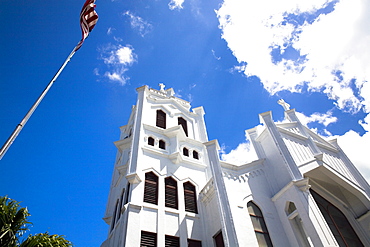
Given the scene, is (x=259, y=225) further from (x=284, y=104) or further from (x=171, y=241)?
(x=284, y=104)

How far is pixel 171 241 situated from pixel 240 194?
4.08m

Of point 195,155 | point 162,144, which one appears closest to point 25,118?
point 162,144

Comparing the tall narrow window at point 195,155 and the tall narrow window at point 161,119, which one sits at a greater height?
the tall narrow window at point 161,119

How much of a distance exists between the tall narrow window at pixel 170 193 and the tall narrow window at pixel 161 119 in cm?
564

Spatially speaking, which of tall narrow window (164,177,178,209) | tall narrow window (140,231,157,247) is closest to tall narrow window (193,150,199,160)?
tall narrow window (164,177,178,209)

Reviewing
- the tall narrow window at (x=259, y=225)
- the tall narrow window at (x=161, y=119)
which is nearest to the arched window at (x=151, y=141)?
the tall narrow window at (x=161, y=119)

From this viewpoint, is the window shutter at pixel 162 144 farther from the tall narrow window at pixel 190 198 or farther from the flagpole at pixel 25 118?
the flagpole at pixel 25 118

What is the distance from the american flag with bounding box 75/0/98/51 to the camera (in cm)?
1136

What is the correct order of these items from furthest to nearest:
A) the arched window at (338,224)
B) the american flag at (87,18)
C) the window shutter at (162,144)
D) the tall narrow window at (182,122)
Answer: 1. the tall narrow window at (182,122)
2. the window shutter at (162,144)
3. the arched window at (338,224)
4. the american flag at (87,18)

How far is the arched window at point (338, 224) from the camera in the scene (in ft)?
44.1

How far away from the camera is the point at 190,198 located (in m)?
16.1

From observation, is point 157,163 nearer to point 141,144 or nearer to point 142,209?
point 141,144

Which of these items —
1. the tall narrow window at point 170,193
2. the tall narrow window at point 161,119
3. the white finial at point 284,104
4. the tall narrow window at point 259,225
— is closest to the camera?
the tall narrow window at point 259,225

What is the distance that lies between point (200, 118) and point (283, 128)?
856 centimetres
